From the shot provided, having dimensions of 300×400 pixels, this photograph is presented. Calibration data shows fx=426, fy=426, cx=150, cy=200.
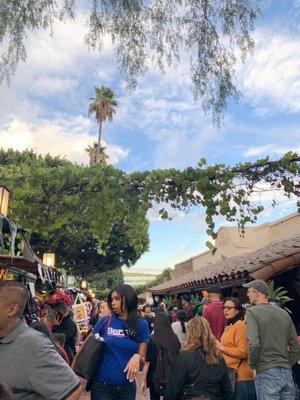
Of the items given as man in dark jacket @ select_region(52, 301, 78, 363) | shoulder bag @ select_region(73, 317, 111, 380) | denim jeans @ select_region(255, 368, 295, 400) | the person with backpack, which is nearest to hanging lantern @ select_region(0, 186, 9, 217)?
man in dark jacket @ select_region(52, 301, 78, 363)

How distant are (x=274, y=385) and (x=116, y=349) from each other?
1813 mm

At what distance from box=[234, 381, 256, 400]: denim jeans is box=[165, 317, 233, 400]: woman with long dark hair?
94 centimetres

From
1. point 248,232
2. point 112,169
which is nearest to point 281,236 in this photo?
point 248,232

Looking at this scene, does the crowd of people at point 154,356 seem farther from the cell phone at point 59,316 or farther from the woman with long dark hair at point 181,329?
the cell phone at point 59,316

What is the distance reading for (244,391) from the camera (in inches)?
184

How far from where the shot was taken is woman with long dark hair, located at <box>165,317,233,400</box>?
3.65 meters

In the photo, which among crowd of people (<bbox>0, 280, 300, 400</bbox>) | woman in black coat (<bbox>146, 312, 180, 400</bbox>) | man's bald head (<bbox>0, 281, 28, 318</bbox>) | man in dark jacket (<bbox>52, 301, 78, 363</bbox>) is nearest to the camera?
crowd of people (<bbox>0, 280, 300, 400</bbox>)

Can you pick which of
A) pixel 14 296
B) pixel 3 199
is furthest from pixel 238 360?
pixel 3 199

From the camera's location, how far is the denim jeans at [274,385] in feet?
14.5

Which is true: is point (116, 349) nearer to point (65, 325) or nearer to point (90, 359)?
point (90, 359)

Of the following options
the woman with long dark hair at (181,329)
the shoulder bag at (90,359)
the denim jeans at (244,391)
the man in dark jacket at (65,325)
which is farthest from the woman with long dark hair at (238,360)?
the man in dark jacket at (65,325)

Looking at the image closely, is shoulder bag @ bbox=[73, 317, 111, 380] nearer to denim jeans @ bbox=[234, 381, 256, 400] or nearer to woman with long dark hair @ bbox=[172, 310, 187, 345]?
denim jeans @ bbox=[234, 381, 256, 400]

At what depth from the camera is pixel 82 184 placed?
21.1 ft

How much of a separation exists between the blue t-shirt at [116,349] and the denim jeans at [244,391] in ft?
4.84
